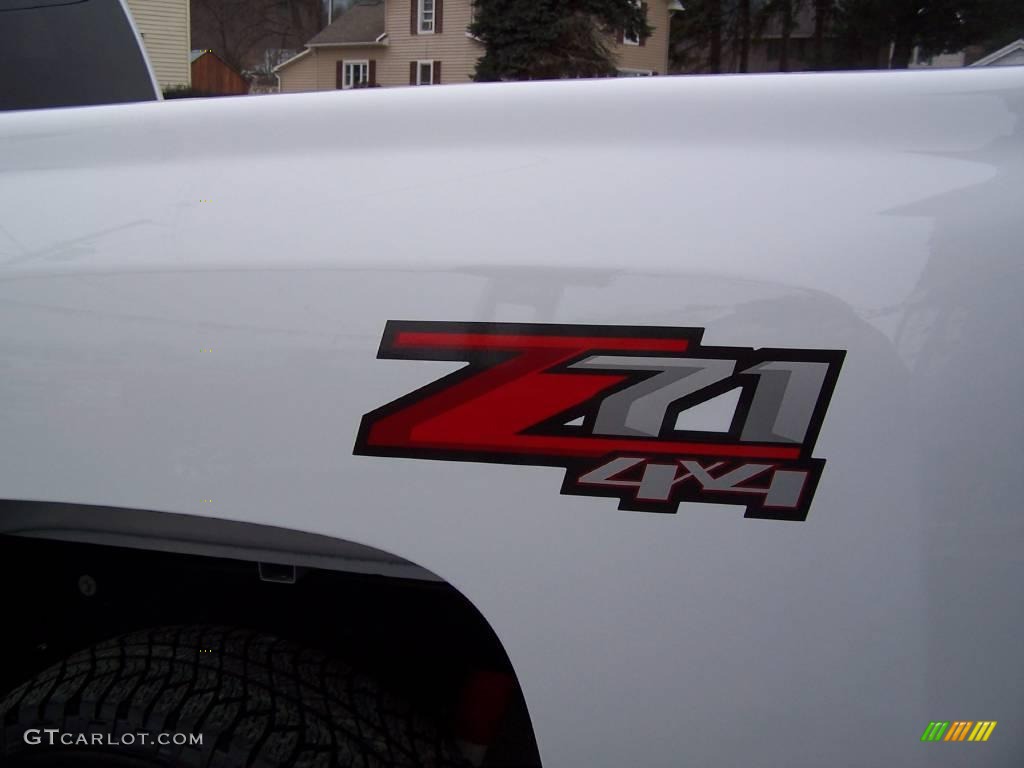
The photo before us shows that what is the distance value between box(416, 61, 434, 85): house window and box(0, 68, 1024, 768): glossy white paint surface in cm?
409

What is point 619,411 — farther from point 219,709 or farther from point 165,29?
point 165,29

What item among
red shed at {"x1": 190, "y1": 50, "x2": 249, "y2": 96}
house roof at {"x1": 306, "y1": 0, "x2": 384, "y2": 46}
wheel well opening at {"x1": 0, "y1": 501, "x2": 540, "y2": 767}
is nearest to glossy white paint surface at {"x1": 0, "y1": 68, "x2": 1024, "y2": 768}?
wheel well opening at {"x1": 0, "y1": 501, "x2": 540, "y2": 767}

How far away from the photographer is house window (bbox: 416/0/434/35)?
13.5 ft

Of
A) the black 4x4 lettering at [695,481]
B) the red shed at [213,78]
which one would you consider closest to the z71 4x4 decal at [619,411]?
the black 4x4 lettering at [695,481]

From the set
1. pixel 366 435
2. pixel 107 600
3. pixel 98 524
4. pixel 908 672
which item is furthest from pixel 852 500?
pixel 107 600

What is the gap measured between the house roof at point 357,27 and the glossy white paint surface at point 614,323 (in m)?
3.97

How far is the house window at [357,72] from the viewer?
582 centimetres

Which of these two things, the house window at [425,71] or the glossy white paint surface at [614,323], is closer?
the glossy white paint surface at [614,323]

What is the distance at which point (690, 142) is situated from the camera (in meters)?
1.14

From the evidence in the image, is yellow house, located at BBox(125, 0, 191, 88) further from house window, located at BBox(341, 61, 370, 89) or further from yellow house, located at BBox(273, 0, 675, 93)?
house window, located at BBox(341, 61, 370, 89)

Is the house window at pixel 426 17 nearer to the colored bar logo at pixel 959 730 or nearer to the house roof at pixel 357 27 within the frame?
the house roof at pixel 357 27

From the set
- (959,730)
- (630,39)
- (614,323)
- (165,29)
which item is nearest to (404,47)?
(165,29)

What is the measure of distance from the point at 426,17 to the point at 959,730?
407 cm

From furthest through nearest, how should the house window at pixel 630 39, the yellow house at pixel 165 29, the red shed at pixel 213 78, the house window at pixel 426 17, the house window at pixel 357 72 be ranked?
the house window at pixel 630 39 → the house window at pixel 357 72 → the red shed at pixel 213 78 → the yellow house at pixel 165 29 → the house window at pixel 426 17
